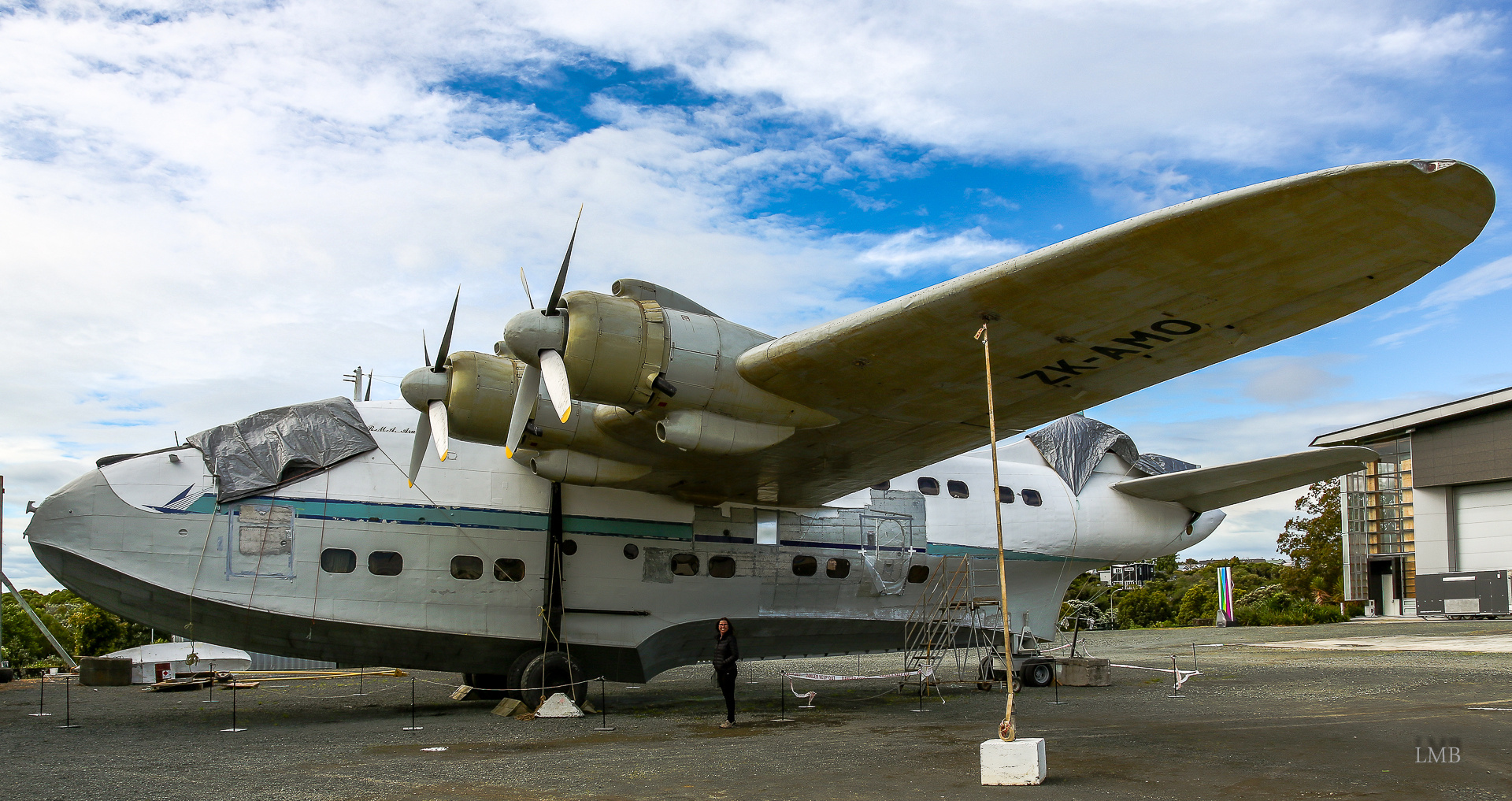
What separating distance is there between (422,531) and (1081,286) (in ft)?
28.3

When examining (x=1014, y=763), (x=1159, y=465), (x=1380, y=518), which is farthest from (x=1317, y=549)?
(x=1014, y=763)

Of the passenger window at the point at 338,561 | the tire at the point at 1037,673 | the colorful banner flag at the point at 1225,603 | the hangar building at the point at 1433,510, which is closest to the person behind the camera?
the passenger window at the point at 338,561

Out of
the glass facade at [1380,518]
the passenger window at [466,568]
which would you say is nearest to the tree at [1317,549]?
the glass facade at [1380,518]

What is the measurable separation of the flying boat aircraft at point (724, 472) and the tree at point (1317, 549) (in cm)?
3672

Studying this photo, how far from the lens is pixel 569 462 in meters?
11.6

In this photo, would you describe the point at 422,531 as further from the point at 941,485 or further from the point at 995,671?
the point at 995,671

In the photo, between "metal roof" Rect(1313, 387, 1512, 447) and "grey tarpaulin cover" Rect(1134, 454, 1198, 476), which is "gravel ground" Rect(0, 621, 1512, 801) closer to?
"grey tarpaulin cover" Rect(1134, 454, 1198, 476)

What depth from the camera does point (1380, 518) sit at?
43312 mm

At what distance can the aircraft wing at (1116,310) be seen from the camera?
6.30 meters

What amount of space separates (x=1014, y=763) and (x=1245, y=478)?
32.6ft

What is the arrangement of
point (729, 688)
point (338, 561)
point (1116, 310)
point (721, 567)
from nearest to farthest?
1. point (1116, 310)
2. point (729, 688)
3. point (338, 561)
4. point (721, 567)

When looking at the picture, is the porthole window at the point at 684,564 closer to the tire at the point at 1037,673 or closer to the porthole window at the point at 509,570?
the porthole window at the point at 509,570

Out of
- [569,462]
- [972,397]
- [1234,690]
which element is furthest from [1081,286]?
[1234,690]

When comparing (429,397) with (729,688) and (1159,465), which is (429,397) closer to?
(729,688)
